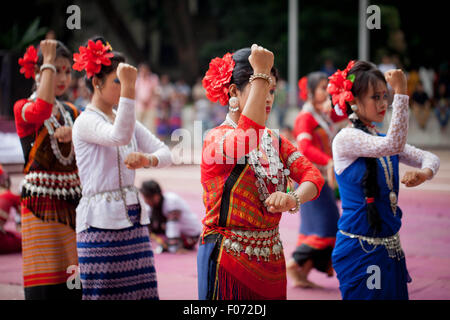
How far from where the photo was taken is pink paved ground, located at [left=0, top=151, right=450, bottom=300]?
539 centimetres

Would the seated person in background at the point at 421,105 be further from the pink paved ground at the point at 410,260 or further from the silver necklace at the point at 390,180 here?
the silver necklace at the point at 390,180

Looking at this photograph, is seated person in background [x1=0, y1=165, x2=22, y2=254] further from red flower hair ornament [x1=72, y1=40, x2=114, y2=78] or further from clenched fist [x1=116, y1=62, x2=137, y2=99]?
clenched fist [x1=116, y1=62, x2=137, y2=99]

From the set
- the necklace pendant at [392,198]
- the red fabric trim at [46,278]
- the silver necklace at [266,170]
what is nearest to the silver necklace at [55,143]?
the red fabric trim at [46,278]

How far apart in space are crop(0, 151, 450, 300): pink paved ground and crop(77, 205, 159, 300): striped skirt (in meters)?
1.58

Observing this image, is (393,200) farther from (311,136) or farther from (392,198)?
(311,136)

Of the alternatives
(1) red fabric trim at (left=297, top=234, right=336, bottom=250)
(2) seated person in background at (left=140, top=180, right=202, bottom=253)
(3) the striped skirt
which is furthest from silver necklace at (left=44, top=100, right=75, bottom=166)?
(2) seated person in background at (left=140, top=180, right=202, bottom=253)

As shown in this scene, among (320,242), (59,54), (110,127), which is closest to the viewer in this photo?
(110,127)

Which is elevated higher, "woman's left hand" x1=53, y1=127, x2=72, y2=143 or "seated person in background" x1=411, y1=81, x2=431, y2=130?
"seated person in background" x1=411, y1=81, x2=431, y2=130

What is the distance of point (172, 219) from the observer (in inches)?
281

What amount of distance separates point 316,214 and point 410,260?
A: 1467 millimetres

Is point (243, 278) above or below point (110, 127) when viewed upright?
below

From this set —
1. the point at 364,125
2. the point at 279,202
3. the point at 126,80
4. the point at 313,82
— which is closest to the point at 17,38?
the point at 313,82

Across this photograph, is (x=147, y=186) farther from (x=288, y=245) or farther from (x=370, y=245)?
(x=370, y=245)

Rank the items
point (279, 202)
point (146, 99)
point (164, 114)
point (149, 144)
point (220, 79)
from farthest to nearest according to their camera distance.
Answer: point (164, 114) → point (146, 99) → point (149, 144) → point (220, 79) → point (279, 202)
